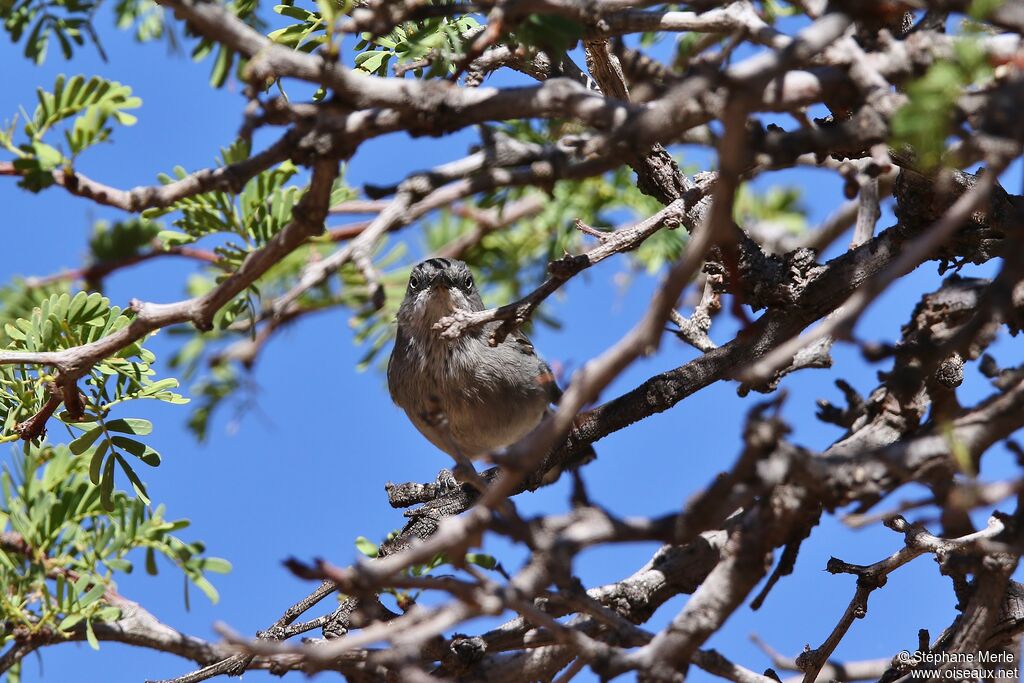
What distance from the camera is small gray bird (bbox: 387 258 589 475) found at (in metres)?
6.24

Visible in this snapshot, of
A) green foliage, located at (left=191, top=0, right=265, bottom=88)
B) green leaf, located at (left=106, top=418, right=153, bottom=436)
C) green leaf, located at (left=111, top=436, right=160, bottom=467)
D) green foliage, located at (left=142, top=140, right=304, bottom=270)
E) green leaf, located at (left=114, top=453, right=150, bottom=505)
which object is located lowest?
green leaf, located at (left=114, top=453, right=150, bottom=505)

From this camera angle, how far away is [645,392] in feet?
12.0

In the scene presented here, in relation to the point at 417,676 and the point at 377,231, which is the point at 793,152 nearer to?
the point at 377,231

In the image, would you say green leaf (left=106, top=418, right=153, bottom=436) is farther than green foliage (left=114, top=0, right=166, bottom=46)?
A: No

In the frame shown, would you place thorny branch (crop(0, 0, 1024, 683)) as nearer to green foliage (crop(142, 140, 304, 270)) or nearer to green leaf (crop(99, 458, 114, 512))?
green leaf (crop(99, 458, 114, 512))

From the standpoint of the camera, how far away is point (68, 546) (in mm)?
3414

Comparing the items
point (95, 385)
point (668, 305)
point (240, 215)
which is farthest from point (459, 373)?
point (668, 305)

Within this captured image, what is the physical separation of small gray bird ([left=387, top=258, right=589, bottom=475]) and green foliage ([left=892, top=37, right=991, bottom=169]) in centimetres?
433

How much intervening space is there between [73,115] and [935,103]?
7.65 ft

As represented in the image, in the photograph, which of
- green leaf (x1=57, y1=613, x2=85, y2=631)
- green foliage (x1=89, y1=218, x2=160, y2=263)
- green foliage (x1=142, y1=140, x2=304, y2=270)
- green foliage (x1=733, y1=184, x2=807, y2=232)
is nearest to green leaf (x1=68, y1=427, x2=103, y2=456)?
green leaf (x1=57, y1=613, x2=85, y2=631)

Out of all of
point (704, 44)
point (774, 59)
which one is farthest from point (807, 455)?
point (704, 44)

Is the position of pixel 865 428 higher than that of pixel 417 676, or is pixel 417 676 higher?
pixel 865 428

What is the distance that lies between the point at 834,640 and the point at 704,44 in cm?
204

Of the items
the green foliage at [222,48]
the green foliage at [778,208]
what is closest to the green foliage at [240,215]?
the green foliage at [222,48]
